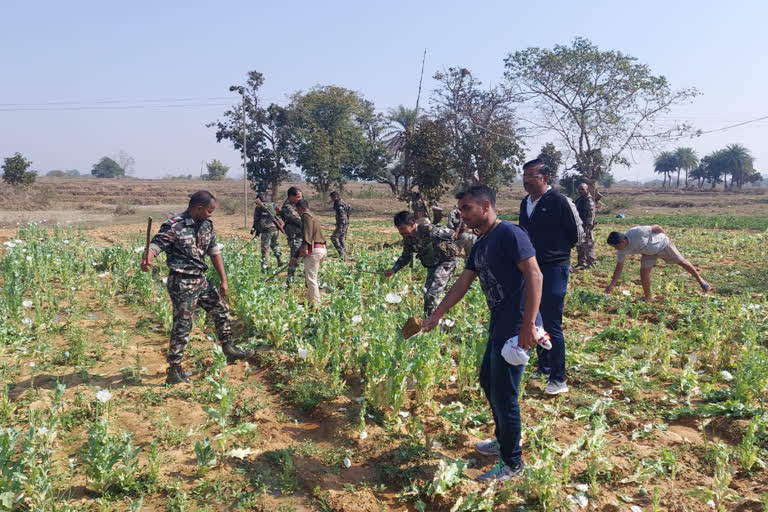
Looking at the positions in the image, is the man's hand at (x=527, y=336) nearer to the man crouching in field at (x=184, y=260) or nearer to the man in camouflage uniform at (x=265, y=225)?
the man crouching in field at (x=184, y=260)

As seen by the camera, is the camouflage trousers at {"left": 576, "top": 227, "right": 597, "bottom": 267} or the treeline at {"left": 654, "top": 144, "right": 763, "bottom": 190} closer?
the camouflage trousers at {"left": 576, "top": 227, "right": 597, "bottom": 267}

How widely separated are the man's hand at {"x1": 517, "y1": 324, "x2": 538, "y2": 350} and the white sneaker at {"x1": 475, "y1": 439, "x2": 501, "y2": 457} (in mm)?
1065

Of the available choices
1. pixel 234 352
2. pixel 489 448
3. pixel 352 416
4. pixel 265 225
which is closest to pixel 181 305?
pixel 234 352

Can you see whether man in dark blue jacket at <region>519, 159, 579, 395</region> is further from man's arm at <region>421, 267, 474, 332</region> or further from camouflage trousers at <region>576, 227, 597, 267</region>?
camouflage trousers at <region>576, 227, 597, 267</region>

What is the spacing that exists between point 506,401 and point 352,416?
153 cm

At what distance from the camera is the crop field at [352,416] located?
3.25 m

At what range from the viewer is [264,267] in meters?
9.39

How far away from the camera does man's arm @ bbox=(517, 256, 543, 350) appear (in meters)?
3.03

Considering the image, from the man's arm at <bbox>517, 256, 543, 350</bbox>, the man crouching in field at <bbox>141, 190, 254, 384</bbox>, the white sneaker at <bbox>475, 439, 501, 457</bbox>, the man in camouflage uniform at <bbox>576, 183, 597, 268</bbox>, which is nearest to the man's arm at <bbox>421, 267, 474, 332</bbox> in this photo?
the man's arm at <bbox>517, 256, 543, 350</bbox>

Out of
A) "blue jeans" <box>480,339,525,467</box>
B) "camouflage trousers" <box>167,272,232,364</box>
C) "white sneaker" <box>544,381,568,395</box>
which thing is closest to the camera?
"blue jeans" <box>480,339,525,467</box>

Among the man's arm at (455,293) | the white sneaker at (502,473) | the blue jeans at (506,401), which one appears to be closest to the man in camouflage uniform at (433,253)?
the man's arm at (455,293)

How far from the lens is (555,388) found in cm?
464

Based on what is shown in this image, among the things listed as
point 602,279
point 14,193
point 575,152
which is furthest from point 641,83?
point 14,193

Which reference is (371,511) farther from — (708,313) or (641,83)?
(641,83)
